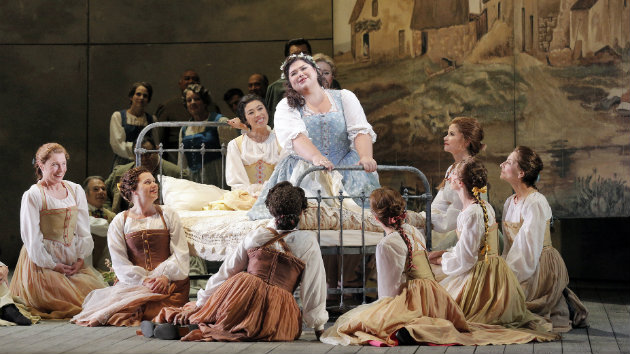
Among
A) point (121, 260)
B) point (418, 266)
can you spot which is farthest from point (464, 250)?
point (121, 260)

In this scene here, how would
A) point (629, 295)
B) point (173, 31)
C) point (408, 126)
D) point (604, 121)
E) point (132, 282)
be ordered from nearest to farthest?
point (132, 282) < point (629, 295) < point (604, 121) < point (408, 126) < point (173, 31)

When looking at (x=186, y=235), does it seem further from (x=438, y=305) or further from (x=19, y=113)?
(x=19, y=113)

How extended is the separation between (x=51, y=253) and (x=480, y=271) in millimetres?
2752

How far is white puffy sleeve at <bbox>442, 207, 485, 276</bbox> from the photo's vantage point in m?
5.21

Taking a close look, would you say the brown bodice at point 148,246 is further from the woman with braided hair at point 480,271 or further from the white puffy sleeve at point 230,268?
the woman with braided hair at point 480,271

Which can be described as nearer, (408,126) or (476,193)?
(476,193)

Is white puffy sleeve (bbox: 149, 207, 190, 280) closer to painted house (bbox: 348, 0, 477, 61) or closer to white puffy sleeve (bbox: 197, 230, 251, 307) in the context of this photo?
white puffy sleeve (bbox: 197, 230, 251, 307)

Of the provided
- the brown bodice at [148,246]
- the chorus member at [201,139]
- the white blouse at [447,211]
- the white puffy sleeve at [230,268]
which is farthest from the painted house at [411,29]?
the white puffy sleeve at [230,268]

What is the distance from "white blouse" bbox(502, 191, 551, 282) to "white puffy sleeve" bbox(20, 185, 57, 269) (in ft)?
9.48

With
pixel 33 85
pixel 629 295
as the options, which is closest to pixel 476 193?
pixel 629 295

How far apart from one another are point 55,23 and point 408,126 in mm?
4076

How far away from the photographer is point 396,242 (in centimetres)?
490

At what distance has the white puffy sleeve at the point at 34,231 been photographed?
19.7ft

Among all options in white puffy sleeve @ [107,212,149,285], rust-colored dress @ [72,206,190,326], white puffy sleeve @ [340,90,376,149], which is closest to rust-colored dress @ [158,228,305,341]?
rust-colored dress @ [72,206,190,326]
